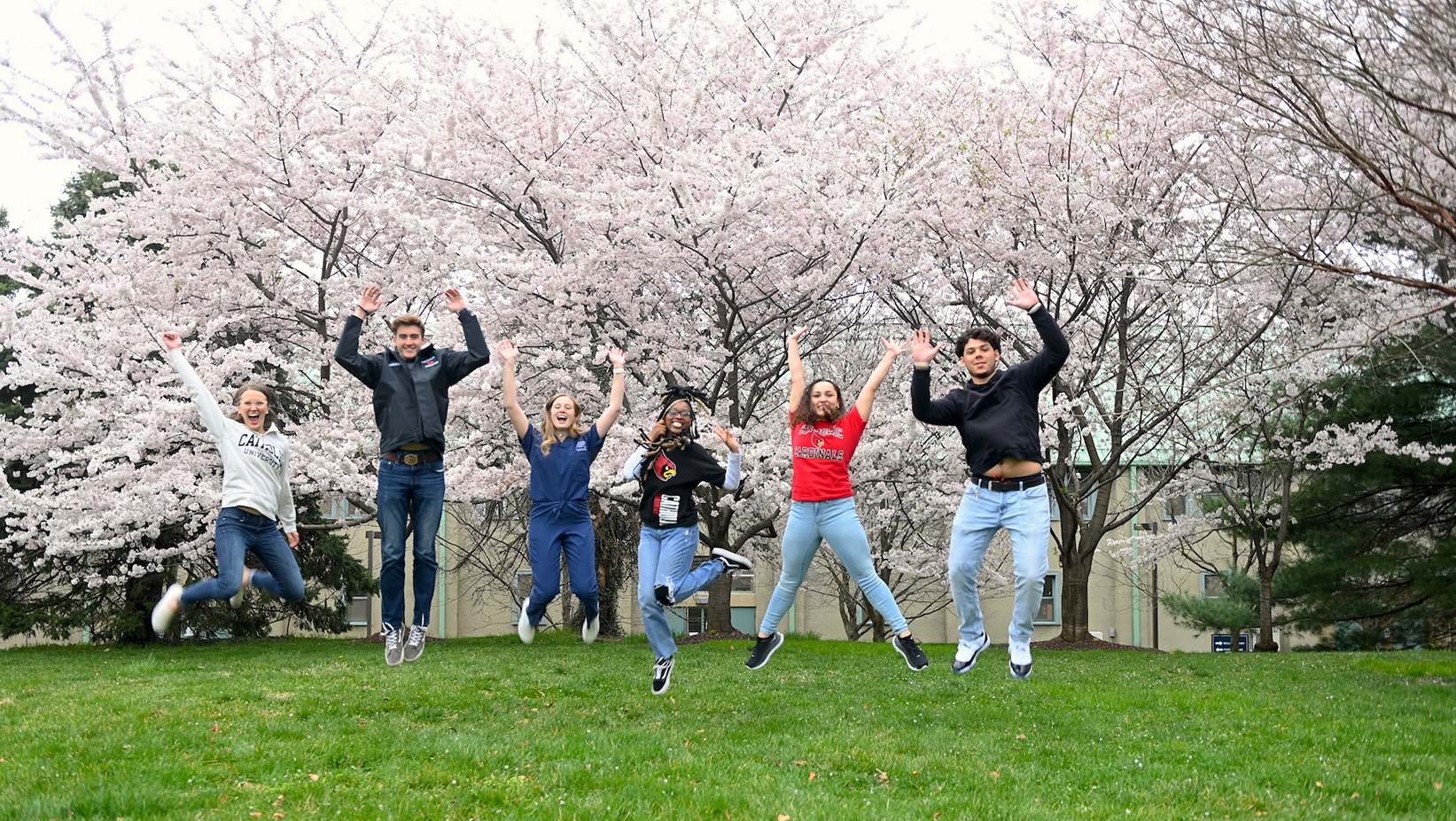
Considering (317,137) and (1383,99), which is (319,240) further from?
(1383,99)

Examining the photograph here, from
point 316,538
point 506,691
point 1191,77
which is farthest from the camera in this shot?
point 316,538

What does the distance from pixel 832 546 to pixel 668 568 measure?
3.53 ft

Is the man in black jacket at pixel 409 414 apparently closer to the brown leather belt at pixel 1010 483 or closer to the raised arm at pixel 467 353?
the raised arm at pixel 467 353

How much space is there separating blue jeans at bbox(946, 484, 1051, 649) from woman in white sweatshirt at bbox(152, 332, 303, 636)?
399cm

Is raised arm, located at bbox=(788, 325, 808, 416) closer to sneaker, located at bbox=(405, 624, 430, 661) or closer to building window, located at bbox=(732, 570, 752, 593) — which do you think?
sneaker, located at bbox=(405, 624, 430, 661)

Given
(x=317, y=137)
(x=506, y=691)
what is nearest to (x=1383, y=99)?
(x=506, y=691)

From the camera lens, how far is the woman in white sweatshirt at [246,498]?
7105 millimetres

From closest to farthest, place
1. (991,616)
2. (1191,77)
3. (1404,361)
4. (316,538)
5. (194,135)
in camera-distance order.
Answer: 1. (1191,77)
2. (194,135)
3. (1404,361)
4. (316,538)
5. (991,616)

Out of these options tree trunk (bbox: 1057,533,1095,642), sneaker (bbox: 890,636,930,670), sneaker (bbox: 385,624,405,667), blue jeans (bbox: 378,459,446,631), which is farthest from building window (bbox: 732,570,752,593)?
sneaker (bbox: 890,636,930,670)

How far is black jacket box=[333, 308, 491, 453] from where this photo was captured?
7.39m

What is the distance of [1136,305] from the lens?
701 inches

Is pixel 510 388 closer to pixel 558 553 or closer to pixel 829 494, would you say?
pixel 558 553

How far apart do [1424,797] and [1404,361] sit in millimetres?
13052

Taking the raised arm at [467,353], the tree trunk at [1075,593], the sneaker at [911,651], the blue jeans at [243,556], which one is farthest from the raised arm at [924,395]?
the tree trunk at [1075,593]
